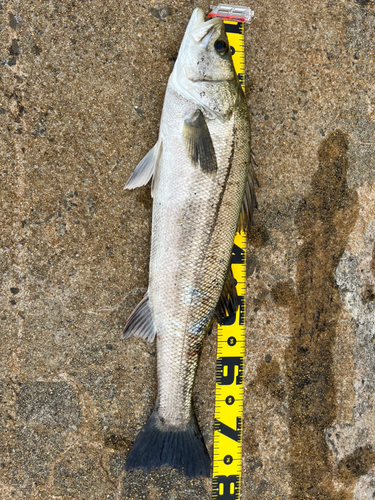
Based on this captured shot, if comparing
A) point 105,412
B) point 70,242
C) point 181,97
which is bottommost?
point 105,412

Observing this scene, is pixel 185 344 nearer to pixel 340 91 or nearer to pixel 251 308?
pixel 251 308

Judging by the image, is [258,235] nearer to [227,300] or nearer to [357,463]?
[227,300]

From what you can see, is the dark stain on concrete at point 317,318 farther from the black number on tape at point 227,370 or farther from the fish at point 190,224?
the fish at point 190,224

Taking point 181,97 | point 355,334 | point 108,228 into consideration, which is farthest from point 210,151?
point 355,334

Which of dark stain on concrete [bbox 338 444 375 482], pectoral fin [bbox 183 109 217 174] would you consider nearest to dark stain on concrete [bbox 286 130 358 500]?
dark stain on concrete [bbox 338 444 375 482]

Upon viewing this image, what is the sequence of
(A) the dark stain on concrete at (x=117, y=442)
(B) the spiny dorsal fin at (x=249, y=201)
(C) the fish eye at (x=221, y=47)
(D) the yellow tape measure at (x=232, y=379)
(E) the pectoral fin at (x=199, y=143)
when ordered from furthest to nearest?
(D) the yellow tape measure at (x=232, y=379), (A) the dark stain on concrete at (x=117, y=442), (B) the spiny dorsal fin at (x=249, y=201), (C) the fish eye at (x=221, y=47), (E) the pectoral fin at (x=199, y=143)

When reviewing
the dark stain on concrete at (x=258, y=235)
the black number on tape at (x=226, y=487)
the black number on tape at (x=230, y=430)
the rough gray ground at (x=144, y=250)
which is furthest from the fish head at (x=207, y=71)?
the black number on tape at (x=226, y=487)

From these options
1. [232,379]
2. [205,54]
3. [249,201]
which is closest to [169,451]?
[232,379]
